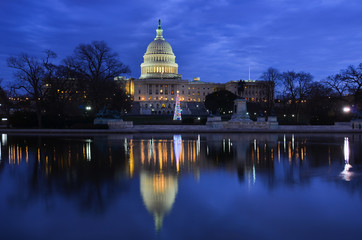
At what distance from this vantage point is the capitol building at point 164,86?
135 metres

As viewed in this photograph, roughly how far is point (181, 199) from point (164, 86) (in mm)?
131950

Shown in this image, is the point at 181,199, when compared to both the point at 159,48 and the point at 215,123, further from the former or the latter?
the point at 159,48

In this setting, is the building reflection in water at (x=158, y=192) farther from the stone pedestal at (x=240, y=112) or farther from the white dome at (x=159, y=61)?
the white dome at (x=159, y=61)

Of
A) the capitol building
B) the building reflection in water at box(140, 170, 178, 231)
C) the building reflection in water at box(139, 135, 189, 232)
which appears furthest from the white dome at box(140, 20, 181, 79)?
the building reflection in water at box(140, 170, 178, 231)

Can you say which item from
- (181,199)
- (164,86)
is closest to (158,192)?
(181,199)

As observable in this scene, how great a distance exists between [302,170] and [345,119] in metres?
37.0

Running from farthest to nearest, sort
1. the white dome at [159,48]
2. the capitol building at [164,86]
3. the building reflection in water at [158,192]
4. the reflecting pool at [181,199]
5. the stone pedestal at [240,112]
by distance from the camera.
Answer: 1. the white dome at [159,48]
2. the capitol building at [164,86]
3. the stone pedestal at [240,112]
4. the building reflection in water at [158,192]
5. the reflecting pool at [181,199]

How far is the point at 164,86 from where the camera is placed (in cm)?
13862

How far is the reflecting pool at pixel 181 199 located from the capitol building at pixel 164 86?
117310mm

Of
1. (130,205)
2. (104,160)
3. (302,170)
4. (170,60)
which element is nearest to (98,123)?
(104,160)

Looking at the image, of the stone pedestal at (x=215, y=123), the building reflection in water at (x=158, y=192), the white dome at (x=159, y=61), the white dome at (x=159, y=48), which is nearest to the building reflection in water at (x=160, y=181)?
the building reflection in water at (x=158, y=192)

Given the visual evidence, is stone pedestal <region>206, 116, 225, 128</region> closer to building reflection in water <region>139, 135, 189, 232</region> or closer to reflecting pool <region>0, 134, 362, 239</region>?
building reflection in water <region>139, 135, 189, 232</region>

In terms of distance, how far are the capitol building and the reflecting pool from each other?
117310 mm

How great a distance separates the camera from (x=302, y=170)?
10898mm
